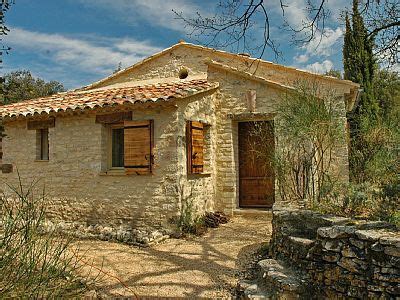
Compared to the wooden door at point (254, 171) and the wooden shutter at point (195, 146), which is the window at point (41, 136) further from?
the wooden door at point (254, 171)

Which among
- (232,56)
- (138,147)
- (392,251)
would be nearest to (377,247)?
(392,251)

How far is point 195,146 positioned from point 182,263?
121 inches

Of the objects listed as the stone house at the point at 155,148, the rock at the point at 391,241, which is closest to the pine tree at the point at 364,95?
the stone house at the point at 155,148

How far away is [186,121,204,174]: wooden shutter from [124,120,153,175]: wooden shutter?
2.69 ft

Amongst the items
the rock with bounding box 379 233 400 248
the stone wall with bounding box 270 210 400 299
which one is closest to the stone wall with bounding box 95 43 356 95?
the stone wall with bounding box 270 210 400 299

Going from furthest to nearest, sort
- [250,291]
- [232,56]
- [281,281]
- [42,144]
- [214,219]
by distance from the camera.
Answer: [232,56]
[42,144]
[214,219]
[250,291]
[281,281]

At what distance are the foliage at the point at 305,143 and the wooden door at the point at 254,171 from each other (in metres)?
1.09

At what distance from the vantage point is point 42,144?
8.92 metres

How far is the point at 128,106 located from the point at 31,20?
2779 mm

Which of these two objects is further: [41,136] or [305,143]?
[41,136]

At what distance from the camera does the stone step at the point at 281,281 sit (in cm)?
381

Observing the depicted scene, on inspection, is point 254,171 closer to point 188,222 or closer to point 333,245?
point 188,222

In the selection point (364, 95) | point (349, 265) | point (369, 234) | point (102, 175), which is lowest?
point (349, 265)

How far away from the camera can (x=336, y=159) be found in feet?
26.0
